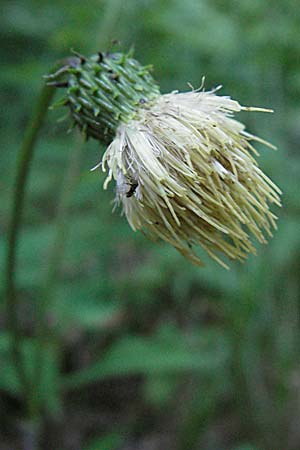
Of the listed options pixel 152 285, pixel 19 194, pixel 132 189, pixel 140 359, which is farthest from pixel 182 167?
pixel 152 285

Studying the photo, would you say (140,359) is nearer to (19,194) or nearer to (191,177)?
(19,194)

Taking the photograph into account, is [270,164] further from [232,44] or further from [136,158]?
[136,158]

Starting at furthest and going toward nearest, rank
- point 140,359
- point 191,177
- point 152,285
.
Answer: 1. point 152,285
2. point 140,359
3. point 191,177

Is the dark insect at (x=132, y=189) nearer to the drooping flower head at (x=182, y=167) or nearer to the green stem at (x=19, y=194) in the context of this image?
the drooping flower head at (x=182, y=167)

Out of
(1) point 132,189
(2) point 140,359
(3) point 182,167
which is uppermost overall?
(3) point 182,167

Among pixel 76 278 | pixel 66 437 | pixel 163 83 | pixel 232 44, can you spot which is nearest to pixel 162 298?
pixel 76 278

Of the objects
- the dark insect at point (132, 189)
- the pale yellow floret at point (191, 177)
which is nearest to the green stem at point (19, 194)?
the pale yellow floret at point (191, 177)

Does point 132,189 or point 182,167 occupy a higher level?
point 182,167

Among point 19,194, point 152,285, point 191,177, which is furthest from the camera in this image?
point 152,285

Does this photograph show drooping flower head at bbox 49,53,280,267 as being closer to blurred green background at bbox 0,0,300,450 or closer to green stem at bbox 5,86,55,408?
green stem at bbox 5,86,55,408
